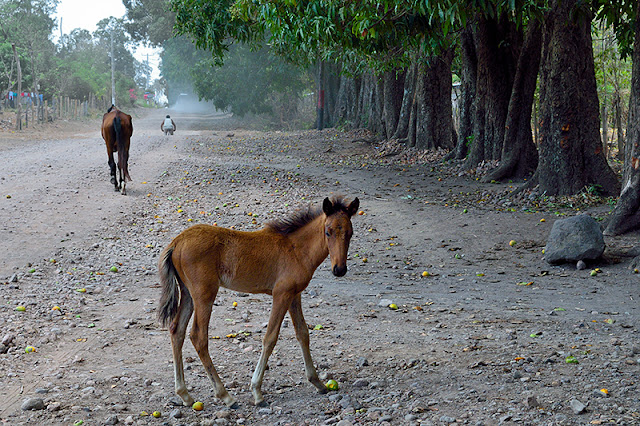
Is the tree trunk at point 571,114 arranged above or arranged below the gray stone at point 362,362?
above

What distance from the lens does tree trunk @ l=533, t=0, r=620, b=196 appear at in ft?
41.9

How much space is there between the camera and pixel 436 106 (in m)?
22.5

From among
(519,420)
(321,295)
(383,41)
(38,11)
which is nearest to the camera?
(519,420)

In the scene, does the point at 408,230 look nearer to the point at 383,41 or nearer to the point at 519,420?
the point at 383,41

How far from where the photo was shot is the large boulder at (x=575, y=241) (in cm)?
893

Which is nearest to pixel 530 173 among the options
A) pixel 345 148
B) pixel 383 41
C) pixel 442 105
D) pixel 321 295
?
pixel 383 41

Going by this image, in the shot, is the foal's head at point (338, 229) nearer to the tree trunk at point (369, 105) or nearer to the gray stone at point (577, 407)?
the gray stone at point (577, 407)

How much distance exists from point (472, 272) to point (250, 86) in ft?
138

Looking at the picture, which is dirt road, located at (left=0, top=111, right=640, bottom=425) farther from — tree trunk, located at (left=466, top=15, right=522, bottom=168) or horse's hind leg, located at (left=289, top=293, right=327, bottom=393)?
tree trunk, located at (left=466, top=15, right=522, bottom=168)


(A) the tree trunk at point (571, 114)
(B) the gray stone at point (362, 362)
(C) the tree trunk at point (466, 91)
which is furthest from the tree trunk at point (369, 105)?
(B) the gray stone at point (362, 362)

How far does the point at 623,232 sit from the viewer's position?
10094 millimetres

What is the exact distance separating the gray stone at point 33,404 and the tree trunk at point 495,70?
1449 cm

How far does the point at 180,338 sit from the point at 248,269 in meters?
0.80

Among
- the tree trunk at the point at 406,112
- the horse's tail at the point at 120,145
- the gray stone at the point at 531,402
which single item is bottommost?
the gray stone at the point at 531,402
